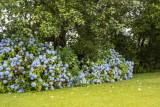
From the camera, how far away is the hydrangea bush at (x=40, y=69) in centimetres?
652

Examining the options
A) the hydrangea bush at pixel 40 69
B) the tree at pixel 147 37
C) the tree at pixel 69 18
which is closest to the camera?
the hydrangea bush at pixel 40 69

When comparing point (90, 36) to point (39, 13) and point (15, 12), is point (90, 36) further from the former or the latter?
point (15, 12)

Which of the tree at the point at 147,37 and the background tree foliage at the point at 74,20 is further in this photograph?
the tree at the point at 147,37

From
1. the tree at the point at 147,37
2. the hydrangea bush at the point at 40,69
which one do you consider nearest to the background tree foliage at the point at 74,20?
the tree at the point at 147,37

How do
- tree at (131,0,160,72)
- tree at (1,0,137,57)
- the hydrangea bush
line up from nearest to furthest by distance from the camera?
1. the hydrangea bush
2. tree at (1,0,137,57)
3. tree at (131,0,160,72)

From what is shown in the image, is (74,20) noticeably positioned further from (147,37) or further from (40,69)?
(147,37)

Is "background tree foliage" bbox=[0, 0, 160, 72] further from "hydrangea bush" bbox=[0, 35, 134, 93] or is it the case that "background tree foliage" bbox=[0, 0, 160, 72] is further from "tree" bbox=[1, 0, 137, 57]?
"hydrangea bush" bbox=[0, 35, 134, 93]

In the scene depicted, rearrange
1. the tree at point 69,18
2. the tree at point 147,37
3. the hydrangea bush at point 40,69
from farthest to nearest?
the tree at point 147,37
the tree at point 69,18
the hydrangea bush at point 40,69

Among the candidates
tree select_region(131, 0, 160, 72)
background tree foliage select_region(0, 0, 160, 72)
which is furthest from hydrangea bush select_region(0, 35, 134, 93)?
tree select_region(131, 0, 160, 72)

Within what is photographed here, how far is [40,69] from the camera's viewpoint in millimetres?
6766

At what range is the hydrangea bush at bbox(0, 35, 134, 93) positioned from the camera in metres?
6.52

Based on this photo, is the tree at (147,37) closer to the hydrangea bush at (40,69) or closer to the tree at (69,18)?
the tree at (69,18)

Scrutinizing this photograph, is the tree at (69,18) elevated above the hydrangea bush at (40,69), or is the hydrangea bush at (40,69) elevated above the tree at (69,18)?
the tree at (69,18)

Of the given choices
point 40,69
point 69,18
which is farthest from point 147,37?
point 40,69
